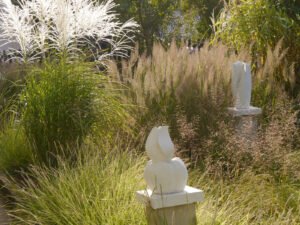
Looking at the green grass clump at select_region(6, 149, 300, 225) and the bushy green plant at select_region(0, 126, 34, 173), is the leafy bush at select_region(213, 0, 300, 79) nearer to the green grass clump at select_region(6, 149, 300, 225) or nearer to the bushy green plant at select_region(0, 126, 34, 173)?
the bushy green plant at select_region(0, 126, 34, 173)

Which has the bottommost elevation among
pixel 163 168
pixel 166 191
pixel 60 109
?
pixel 166 191

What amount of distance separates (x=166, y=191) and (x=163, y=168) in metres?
0.13

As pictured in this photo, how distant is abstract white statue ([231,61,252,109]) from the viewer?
Answer: 661cm

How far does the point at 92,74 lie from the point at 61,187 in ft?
6.33

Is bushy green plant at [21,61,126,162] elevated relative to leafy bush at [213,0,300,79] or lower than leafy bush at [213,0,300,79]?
lower

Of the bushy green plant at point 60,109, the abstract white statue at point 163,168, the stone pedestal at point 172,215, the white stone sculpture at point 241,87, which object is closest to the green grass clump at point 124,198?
the stone pedestal at point 172,215

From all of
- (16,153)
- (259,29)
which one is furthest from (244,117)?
(259,29)

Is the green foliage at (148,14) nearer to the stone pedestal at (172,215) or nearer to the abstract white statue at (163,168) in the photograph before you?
the abstract white statue at (163,168)

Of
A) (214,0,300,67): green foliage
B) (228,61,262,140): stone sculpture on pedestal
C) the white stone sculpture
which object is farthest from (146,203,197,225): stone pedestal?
(214,0,300,67): green foliage

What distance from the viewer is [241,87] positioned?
21.9ft

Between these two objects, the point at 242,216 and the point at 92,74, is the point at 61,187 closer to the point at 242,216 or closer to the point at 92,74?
the point at 242,216

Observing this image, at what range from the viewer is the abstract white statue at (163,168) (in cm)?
374

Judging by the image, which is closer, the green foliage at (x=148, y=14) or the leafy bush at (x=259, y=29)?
the leafy bush at (x=259, y=29)

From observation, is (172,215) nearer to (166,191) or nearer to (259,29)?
(166,191)
